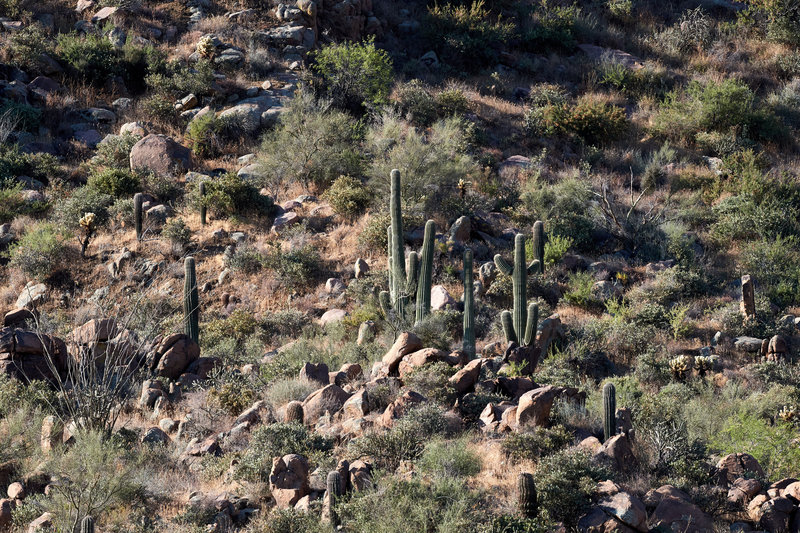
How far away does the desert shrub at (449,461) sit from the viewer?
8773 mm

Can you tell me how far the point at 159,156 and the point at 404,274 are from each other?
8.66 metres

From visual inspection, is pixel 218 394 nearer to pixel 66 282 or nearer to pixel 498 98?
pixel 66 282

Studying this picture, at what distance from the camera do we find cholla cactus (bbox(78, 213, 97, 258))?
56.5 feet

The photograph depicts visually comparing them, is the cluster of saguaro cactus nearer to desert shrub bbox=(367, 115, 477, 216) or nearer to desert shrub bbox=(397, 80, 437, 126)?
desert shrub bbox=(367, 115, 477, 216)

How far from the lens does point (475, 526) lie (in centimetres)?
796

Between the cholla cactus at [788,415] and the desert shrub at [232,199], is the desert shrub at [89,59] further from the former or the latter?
the cholla cactus at [788,415]

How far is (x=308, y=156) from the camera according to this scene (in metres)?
19.8

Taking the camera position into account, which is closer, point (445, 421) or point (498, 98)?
point (445, 421)

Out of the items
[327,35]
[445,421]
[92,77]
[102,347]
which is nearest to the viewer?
[445,421]

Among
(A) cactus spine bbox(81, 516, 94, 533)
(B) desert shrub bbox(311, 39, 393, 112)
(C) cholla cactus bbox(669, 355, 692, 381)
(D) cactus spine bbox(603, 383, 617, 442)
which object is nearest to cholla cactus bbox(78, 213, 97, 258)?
(B) desert shrub bbox(311, 39, 393, 112)

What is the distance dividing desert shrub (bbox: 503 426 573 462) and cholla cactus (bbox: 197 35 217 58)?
17356 millimetres

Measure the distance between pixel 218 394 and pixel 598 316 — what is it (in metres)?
7.23

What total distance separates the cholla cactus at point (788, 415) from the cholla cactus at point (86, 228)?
1316 centimetres

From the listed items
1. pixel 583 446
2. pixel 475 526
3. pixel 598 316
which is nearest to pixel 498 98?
pixel 598 316
